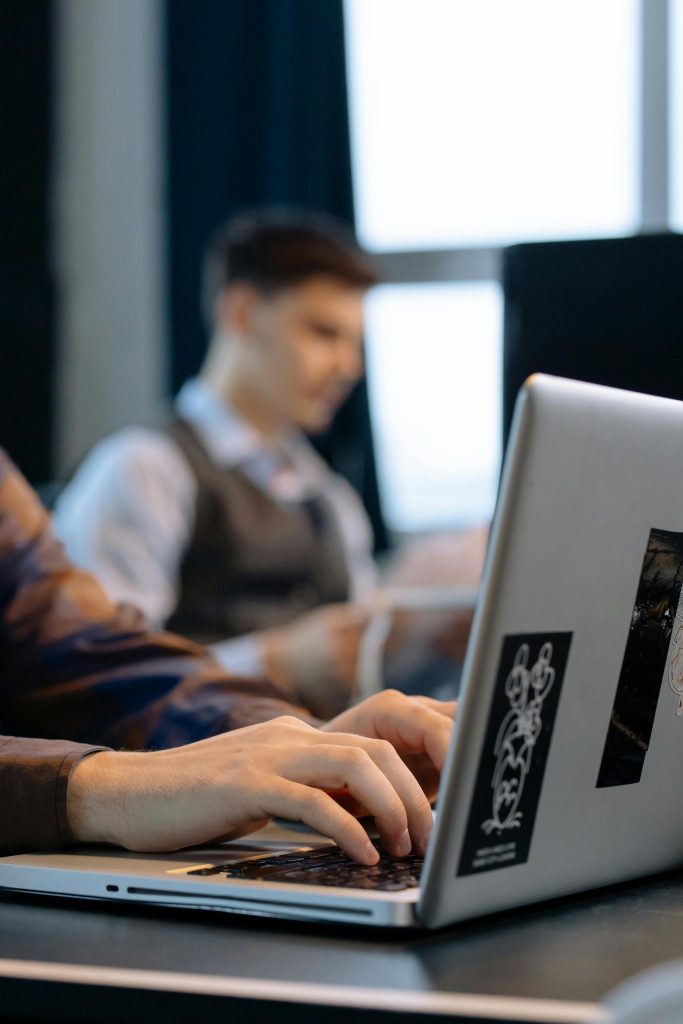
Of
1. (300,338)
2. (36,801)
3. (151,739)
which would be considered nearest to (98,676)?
(151,739)

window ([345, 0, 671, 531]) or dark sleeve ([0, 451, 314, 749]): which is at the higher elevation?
window ([345, 0, 671, 531])

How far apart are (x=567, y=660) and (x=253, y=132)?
3198mm

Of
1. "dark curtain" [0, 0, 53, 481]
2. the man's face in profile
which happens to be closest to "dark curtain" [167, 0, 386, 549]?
"dark curtain" [0, 0, 53, 481]

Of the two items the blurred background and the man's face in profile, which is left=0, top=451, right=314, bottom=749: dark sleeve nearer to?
the man's face in profile

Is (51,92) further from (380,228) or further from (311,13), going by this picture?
(380,228)

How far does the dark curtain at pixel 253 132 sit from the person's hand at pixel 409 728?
8.69ft

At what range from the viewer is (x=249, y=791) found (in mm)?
688

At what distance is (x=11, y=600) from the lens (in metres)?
1.05

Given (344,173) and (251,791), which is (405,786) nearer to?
(251,791)

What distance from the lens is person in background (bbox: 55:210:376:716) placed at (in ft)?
8.35

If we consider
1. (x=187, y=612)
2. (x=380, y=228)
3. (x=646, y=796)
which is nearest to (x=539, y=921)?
(x=646, y=796)

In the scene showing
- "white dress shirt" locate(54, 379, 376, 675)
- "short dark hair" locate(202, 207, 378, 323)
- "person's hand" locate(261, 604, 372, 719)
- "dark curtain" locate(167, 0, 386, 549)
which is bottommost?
"person's hand" locate(261, 604, 372, 719)

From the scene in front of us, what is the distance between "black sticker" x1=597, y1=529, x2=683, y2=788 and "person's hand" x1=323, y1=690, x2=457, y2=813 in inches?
5.9

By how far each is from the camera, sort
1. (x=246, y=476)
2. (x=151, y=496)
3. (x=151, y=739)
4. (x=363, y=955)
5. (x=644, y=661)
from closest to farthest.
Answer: (x=363, y=955) < (x=644, y=661) < (x=151, y=739) < (x=151, y=496) < (x=246, y=476)
